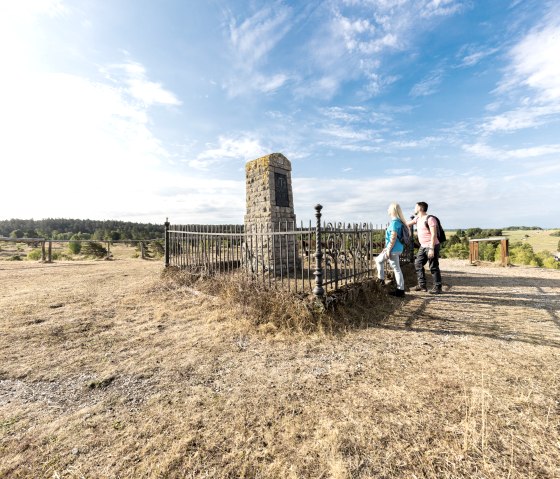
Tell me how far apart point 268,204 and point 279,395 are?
5.28m

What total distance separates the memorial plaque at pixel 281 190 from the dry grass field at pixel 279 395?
3.52 metres

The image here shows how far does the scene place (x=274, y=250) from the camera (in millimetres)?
5801

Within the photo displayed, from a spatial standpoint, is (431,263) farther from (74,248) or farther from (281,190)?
(74,248)

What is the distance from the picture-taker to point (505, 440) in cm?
213

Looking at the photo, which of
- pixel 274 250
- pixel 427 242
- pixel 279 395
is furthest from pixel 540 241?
pixel 279 395

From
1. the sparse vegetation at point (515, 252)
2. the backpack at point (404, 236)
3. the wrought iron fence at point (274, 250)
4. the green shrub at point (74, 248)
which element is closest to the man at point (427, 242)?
the backpack at point (404, 236)

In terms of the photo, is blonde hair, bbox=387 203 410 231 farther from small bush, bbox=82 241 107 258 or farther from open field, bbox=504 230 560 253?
open field, bbox=504 230 560 253

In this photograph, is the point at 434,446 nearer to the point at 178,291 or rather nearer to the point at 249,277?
the point at 249,277

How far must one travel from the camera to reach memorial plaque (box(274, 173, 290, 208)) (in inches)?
301

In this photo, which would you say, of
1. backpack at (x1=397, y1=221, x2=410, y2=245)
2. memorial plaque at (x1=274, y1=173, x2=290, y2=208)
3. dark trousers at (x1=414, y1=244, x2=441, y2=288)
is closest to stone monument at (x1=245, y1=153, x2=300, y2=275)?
memorial plaque at (x1=274, y1=173, x2=290, y2=208)

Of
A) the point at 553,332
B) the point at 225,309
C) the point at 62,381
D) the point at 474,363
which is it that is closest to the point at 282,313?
the point at 225,309

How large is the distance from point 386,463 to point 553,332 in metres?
4.40

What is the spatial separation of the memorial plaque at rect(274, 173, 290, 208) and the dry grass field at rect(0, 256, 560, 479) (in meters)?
3.52

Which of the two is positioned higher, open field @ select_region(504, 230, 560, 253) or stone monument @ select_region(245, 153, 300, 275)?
stone monument @ select_region(245, 153, 300, 275)
